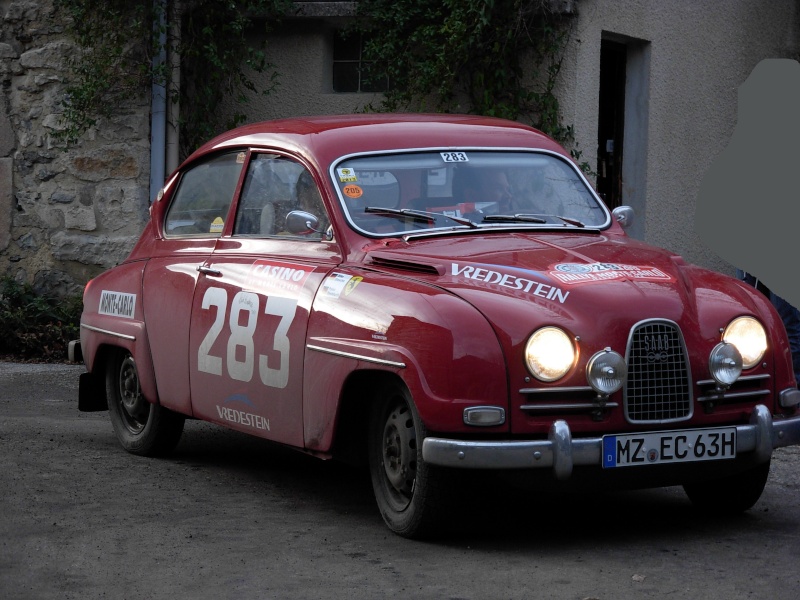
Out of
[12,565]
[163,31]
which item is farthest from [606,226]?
[163,31]

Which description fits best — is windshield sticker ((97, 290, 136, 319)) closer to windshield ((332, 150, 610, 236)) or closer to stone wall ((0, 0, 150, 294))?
windshield ((332, 150, 610, 236))

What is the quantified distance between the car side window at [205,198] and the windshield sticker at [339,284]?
1299 mm

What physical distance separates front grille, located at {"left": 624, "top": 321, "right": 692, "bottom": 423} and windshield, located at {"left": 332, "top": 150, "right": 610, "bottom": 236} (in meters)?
1.16

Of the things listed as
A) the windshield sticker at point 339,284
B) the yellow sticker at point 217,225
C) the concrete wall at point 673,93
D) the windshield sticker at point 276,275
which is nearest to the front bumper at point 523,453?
the windshield sticker at point 339,284

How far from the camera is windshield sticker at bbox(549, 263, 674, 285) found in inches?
213

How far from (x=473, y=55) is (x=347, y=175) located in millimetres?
5640

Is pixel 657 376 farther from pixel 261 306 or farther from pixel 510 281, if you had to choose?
pixel 261 306

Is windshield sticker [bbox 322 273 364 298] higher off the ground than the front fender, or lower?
higher

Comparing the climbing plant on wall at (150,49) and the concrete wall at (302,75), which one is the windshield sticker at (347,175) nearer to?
the climbing plant on wall at (150,49)

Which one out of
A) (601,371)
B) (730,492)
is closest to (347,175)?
(601,371)

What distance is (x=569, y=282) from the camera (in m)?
5.37

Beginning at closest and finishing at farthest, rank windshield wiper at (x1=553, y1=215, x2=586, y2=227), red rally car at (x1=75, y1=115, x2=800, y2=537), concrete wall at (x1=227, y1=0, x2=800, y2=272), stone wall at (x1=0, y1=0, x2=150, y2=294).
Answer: red rally car at (x1=75, y1=115, x2=800, y2=537), windshield wiper at (x1=553, y1=215, x2=586, y2=227), concrete wall at (x1=227, y1=0, x2=800, y2=272), stone wall at (x1=0, y1=0, x2=150, y2=294)

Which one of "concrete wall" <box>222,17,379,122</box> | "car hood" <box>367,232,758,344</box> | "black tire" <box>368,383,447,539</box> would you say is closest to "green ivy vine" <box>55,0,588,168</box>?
"concrete wall" <box>222,17,379,122</box>

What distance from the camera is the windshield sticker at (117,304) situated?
762cm
